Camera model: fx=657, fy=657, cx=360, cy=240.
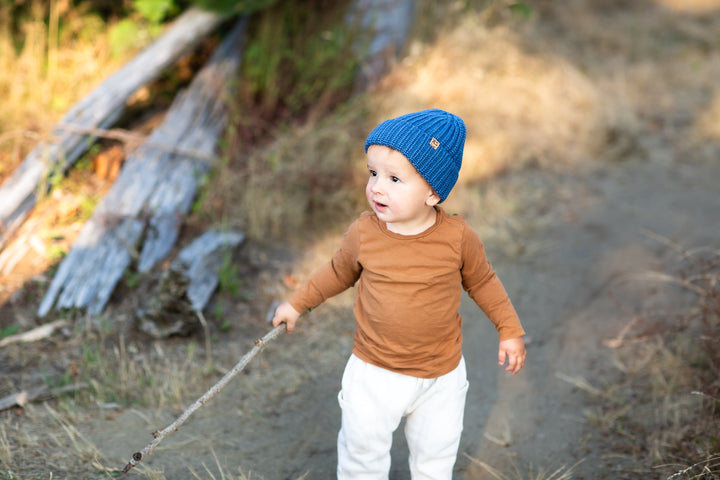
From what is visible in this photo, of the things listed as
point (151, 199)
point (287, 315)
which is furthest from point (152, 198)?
point (287, 315)

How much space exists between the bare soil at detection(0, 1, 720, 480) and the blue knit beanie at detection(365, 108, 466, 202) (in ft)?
5.13

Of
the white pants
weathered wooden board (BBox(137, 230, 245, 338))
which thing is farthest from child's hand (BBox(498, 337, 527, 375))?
weathered wooden board (BBox(137, 230, 245, 338))

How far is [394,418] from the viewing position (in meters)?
2.60

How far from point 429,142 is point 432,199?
0.22m

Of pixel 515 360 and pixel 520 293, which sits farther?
pixel 520 293

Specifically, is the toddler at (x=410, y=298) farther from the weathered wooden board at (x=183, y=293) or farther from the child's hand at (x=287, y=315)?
the weathered wooden board at (x=183, y=293)

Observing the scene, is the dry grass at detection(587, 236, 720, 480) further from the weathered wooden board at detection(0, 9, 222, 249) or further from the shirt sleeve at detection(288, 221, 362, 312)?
the weathered wooden board at detection(0, 9, 222, 249)

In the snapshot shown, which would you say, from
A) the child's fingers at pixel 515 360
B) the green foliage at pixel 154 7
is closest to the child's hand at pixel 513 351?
the child's fingers at pixel 515 360

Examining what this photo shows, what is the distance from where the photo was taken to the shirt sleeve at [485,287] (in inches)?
101

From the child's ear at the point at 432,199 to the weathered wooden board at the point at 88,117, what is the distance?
362 centimetres

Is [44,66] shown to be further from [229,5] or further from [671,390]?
[671,390]

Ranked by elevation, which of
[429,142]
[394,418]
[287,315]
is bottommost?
[394,418]

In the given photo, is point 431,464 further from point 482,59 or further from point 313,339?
point 482,59

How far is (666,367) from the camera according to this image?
12.5 ft
